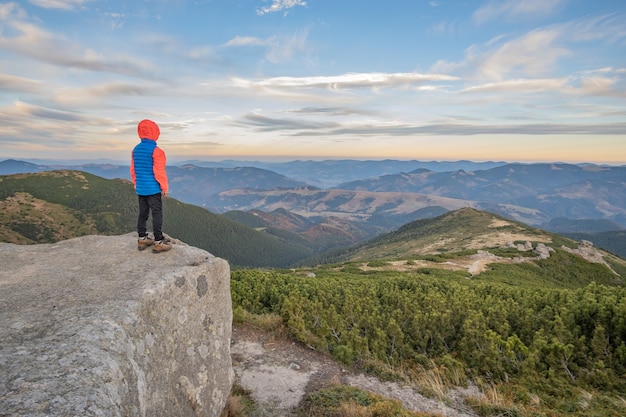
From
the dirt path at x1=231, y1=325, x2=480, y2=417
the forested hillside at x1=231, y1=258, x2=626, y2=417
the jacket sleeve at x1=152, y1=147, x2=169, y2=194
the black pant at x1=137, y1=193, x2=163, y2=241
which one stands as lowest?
the dirt path at x1=231, y1=325, x2=480, y2=417

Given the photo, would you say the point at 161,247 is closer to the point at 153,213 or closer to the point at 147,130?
the point at 153,213

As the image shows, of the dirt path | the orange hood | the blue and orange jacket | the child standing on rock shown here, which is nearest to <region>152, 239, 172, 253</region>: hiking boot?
the child standing on rock

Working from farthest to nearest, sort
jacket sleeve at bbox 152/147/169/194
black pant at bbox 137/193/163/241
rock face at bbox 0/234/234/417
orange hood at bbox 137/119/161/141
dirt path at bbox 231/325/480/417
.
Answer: black pant at bbox 137/193/163/241 < jacket sleeve at bbox 152/147/169/194 < orange hood at bbox 137/119/161/141 < dirt path at bbox 231/325/480/417 < rock face at bbox 0/234/234/417

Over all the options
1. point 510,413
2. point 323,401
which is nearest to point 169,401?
point 323,401

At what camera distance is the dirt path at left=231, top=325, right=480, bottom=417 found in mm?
10320

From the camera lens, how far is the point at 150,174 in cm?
1091

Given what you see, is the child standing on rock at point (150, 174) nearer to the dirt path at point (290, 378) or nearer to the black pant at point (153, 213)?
the black pant at point (153, 213)

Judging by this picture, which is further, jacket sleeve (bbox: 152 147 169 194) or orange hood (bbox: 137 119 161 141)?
jacket sleeve (bbox: 152 147 169 194)

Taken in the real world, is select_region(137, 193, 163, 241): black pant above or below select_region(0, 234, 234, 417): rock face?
above

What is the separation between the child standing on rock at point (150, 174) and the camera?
10641mm

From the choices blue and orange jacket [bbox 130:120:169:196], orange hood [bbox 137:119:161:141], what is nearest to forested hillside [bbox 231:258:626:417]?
blue and orange jacket [bbox 130:120:169:196]

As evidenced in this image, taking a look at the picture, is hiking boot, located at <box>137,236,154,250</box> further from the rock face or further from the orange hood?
the orange hood

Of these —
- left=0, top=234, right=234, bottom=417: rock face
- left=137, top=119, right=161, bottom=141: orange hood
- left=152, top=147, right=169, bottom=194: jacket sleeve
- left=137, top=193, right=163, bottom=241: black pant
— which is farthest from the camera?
left=137, top=193, right=163, bottom=241: black pant

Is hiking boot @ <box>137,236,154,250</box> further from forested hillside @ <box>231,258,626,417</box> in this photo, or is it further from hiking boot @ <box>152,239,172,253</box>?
forested hillside @ <box>231,258,626,417</box>
